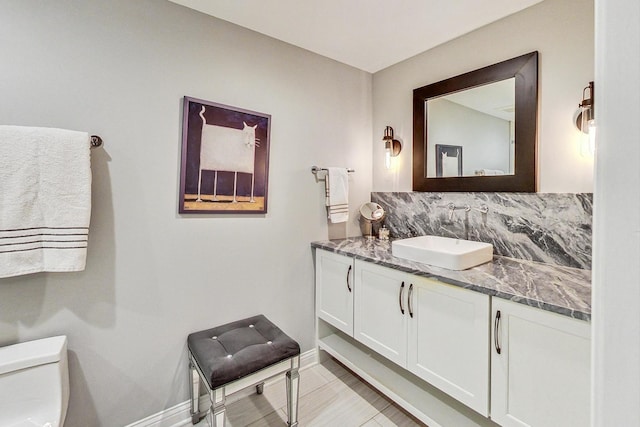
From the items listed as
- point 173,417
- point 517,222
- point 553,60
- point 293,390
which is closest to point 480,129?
point 553,60

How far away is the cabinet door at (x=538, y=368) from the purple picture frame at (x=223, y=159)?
4.90ft

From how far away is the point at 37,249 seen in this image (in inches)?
49.8

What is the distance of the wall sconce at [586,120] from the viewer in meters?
1.45

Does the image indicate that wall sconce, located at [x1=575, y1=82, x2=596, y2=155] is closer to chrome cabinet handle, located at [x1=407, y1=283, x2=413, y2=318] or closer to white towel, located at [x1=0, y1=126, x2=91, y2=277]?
chrome cabinet handle, located at [x1=407, y1=283, x2=413, y2=318]

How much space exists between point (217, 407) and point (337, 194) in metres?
1.52

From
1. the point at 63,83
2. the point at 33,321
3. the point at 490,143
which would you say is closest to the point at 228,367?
Answer: the point at 33,321

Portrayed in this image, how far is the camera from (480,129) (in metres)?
1.94

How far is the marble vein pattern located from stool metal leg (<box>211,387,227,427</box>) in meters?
1.68

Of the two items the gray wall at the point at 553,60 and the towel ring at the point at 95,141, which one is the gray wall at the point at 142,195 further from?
the gray wall at the point at 553,60

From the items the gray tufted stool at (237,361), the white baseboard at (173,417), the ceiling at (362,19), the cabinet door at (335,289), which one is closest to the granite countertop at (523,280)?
the cabinet door at (335,289)

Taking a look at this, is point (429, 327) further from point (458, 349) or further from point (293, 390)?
point (293, 390)

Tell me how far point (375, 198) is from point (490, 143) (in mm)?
1004

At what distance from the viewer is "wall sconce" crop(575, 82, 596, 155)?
145 centimetres

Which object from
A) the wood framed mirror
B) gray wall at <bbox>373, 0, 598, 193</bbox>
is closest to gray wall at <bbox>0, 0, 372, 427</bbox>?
the wood framed mirror
